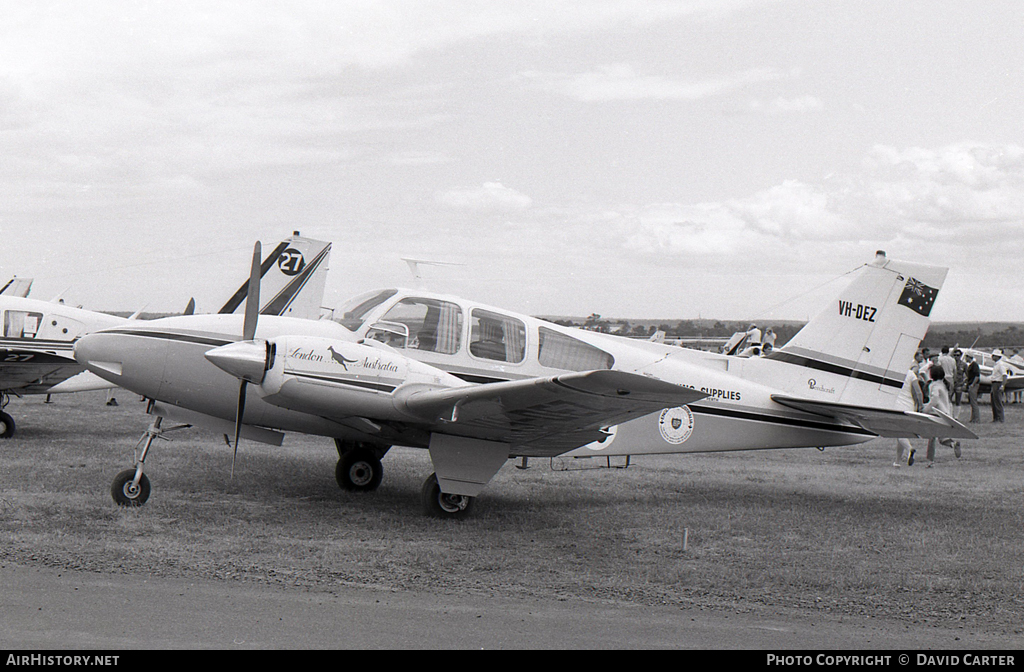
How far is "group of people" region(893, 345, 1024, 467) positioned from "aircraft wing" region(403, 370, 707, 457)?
600 cm

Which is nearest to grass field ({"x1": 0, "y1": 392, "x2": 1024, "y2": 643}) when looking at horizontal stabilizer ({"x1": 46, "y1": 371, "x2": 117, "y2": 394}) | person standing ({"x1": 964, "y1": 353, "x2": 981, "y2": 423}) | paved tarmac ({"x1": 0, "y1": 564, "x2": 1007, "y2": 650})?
paved tarmac ({"x1": 0, "y1": 564, "x2": 1007, "y2": 650})

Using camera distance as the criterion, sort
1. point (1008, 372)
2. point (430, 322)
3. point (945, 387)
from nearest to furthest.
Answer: point (430, 322), point (945, 387), point (1008, 372)

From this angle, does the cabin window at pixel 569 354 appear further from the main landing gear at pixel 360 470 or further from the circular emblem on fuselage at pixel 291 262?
the circular emblem on fuselage at pixel 291 262

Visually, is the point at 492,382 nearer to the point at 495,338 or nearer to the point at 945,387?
the point at 495,338

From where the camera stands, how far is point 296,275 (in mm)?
17359

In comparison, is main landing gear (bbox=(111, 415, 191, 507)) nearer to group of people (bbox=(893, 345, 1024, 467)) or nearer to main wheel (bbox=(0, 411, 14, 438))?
main wheel (bbox=(0, 411, 14, 438))

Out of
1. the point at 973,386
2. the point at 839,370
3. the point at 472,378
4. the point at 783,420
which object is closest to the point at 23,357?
the point at 472,378

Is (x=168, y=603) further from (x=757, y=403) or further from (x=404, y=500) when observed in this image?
(x=757, y=403)

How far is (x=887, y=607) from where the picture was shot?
5730 mm

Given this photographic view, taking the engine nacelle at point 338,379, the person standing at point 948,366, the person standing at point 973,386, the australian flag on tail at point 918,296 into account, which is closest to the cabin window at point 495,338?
the engine nacelle at point 338,379

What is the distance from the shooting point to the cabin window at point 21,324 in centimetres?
1731

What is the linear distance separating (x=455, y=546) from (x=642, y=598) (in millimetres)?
2062

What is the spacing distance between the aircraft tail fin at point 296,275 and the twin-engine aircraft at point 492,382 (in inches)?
282

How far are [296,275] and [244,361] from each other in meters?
10.1
